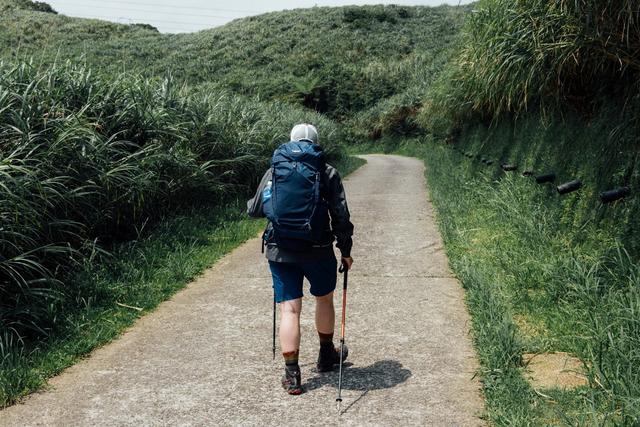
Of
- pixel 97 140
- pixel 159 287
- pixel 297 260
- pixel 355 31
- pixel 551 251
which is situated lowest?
pixel 159 287

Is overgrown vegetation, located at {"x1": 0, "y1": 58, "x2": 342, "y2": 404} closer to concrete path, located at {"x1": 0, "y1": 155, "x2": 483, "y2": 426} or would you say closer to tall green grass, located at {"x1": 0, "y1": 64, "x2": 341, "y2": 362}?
tall green grass, located at {"x1": 0, "y1": 64, "x2": 341, "y2": 362}

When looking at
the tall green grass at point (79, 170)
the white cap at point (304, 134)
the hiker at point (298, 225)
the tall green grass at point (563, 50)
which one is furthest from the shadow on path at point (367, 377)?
the tall green grass at point (563, 50)

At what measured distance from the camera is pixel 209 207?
1002 cm

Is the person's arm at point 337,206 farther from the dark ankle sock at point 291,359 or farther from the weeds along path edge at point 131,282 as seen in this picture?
the weeds along path edge at point 131,282

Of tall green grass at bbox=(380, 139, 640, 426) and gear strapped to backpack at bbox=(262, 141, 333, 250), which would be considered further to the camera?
gear strapped to backpack at bbox=(262, 141, 333, 250)

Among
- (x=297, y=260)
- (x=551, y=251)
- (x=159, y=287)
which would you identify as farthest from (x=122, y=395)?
(x=551, y=251)

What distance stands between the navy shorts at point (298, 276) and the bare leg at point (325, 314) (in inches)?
4.2

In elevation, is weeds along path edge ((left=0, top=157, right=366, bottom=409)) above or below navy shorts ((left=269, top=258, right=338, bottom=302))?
below

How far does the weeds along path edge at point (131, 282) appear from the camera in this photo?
4052mm

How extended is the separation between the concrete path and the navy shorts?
0.63 meters

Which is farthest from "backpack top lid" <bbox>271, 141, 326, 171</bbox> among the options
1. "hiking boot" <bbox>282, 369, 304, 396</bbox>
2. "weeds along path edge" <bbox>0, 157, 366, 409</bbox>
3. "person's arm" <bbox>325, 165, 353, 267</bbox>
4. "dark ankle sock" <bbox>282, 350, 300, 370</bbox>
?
"weeds along path edge" <bbox>0, 157, 366, 409</bbox>

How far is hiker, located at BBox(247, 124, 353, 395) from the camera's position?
3.65 m

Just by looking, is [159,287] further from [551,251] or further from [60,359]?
[551,251]

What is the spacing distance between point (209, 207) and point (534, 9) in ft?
19.1
